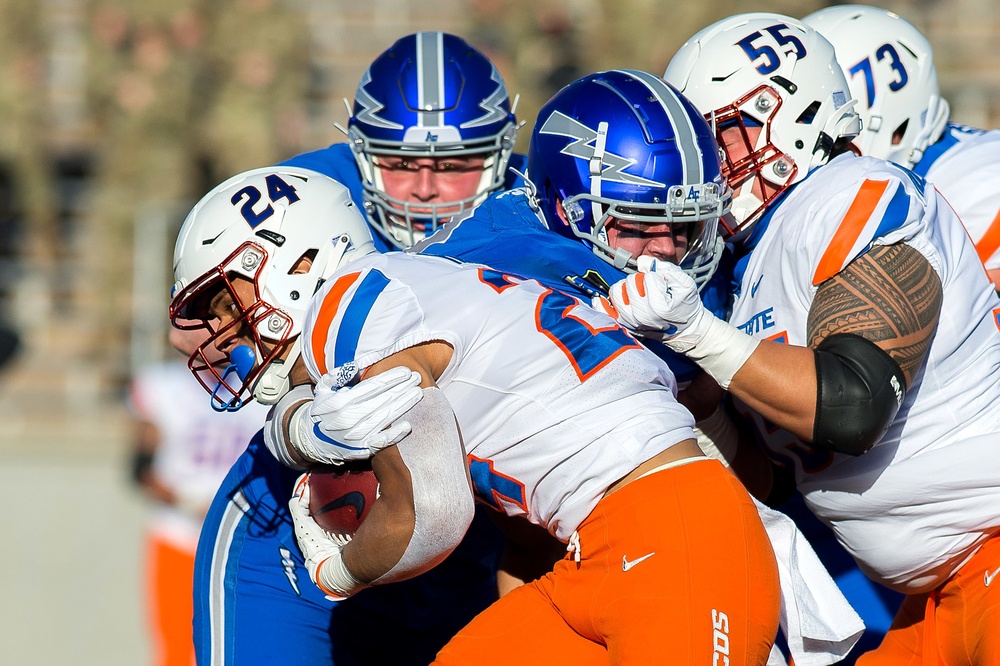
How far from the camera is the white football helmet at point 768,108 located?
3.44 m

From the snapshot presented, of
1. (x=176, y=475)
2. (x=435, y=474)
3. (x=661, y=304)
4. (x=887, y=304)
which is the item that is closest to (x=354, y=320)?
(x=435, y=474)

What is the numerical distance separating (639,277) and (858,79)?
158 centimetres

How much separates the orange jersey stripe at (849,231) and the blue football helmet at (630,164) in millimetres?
273

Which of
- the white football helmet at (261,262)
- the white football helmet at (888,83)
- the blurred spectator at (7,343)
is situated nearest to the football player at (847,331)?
the white football helmet at (888,83)

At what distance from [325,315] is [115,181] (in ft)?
21.6

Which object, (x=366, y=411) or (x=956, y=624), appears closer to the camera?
(x=366, y=411)

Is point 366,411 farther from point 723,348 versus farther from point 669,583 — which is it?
point 723,348

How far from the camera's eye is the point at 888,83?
159 inches

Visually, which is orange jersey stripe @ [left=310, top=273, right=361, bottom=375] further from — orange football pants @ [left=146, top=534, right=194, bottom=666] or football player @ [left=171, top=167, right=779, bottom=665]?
orange football pants @ [left=146, top=534, right=194, bottom=666]

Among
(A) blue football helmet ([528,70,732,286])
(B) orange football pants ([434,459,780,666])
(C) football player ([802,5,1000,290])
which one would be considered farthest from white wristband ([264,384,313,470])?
(C) football player ([802,5,1000,290])

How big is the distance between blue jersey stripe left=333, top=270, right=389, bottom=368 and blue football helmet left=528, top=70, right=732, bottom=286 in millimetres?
586

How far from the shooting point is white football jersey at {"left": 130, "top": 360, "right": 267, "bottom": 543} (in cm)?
666

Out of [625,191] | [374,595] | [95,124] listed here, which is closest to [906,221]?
[625,191]

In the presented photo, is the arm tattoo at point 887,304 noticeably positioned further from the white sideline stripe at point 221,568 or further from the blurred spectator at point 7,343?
the blurred spectator at point 7,343
